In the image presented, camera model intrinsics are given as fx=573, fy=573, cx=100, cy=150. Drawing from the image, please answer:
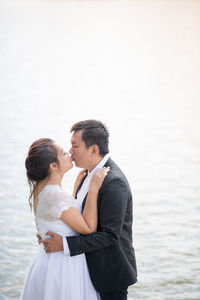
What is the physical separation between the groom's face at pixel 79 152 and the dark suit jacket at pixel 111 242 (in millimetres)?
119

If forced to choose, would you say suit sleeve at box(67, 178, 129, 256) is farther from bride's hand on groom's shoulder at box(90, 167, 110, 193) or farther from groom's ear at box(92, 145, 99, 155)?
groom's ear at box(92, 145, 99, 155)

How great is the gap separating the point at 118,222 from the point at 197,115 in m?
11.8

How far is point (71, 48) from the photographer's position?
23484 millimetres

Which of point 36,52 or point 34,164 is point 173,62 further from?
point 34,164

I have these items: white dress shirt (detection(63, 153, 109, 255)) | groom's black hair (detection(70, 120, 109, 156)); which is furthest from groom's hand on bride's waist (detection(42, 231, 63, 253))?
groom's black hair (detection(70, 120, 109, 156))

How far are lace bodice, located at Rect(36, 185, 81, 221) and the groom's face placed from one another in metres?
0.21

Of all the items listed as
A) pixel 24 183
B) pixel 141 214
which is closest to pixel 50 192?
pixel 141 214

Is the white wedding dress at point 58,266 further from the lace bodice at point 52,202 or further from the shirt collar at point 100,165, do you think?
→ the shirt collar at point 100,165

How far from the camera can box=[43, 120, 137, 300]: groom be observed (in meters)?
3.02

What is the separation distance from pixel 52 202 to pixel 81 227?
20cm

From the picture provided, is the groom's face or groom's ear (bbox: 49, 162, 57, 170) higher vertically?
the groom's face

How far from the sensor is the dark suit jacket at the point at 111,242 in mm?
3010

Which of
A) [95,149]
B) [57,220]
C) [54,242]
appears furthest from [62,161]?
[54,242]

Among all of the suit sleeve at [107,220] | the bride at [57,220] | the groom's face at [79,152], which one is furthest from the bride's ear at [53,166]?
the suit sleeve at [107,220]
